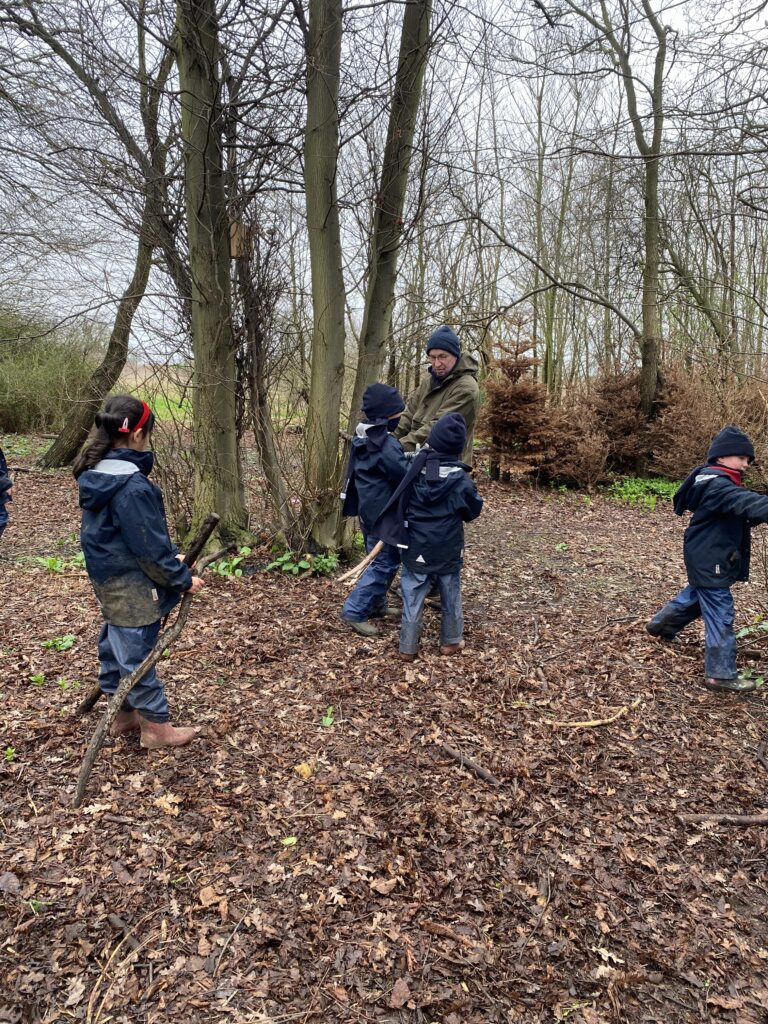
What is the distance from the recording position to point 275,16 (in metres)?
5.20

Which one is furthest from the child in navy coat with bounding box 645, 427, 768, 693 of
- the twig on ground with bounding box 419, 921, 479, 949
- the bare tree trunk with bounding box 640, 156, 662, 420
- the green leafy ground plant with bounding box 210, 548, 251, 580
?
the bare tree trunk with bounding box 640, 156, 662, 420

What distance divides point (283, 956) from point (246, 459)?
4.90 meters

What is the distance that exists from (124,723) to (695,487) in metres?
3.63

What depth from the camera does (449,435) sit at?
4.16 m

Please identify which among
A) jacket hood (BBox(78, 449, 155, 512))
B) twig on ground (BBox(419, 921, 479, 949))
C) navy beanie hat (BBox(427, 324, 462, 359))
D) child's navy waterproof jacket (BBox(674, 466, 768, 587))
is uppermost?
navy beanie hat (BBox(427, 324, 462, 359))

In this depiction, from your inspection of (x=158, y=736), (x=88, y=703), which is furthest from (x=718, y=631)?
(x=88, y=703)

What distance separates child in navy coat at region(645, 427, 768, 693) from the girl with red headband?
3.03 meters

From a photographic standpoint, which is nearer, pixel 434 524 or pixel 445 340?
pixel 434 524

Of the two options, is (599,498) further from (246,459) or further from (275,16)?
(275,16)

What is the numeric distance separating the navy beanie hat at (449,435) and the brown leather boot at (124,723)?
241 centimetres

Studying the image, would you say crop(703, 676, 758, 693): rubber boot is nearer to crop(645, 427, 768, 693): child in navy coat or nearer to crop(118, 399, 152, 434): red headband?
crop(645, 427, 768, 693): child in navy coat

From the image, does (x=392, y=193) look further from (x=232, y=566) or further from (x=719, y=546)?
(x=719, y=546)

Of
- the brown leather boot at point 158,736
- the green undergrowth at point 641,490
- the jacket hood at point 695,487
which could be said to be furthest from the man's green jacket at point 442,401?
the green undergrowth at point 641,490

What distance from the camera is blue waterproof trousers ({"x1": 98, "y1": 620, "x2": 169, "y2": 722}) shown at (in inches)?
121
